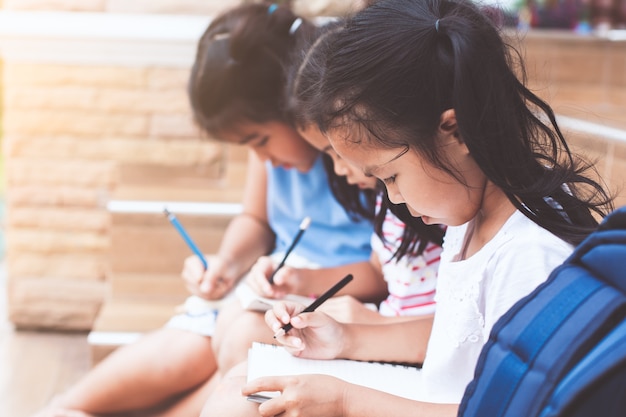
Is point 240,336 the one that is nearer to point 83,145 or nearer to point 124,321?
point 124,321

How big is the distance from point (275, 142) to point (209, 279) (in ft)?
0.95

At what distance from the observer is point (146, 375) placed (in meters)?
1.51

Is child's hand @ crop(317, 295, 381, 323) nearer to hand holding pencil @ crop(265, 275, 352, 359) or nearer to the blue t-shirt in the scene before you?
hand holding pencil @ crop(265, 275, 352, 359)

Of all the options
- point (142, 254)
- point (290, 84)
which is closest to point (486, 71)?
point (290, 84)

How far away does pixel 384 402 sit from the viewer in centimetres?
95

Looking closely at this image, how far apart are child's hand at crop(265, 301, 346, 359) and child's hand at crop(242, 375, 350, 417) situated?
0.11 m

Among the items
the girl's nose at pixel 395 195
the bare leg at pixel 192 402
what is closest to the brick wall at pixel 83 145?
Result: the bare leg at pixel 192 402

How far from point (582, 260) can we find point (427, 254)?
1.83 ft

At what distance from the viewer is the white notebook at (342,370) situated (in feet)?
3.37

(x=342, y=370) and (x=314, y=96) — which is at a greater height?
(x=314, y=96)

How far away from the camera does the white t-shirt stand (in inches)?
34.4

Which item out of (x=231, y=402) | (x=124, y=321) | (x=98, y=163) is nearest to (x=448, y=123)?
(x=231, y=402)

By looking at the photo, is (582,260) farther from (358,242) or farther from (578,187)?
(358,242)

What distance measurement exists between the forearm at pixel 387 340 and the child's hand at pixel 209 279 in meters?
0.45
